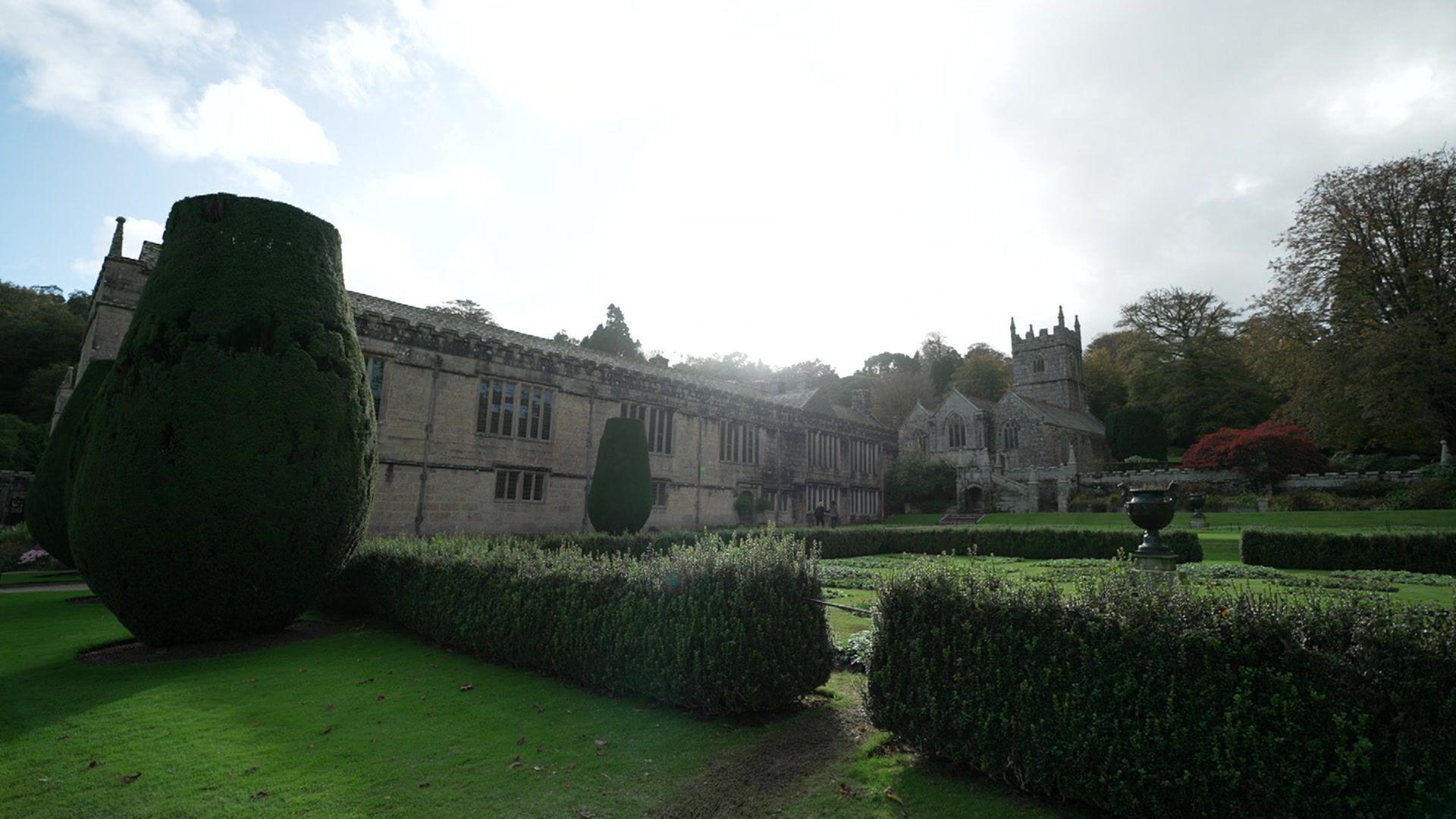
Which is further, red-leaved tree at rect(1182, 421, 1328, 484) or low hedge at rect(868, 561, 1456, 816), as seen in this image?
red-leaved tree at rect(1182, 421, 1328, 484)

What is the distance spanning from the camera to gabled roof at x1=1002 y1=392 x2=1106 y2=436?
185 ft

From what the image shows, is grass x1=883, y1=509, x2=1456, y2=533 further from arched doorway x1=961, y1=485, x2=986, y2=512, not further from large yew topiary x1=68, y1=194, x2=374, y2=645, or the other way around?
large yew topiary x1=68, y1=194, x2=374, y2=645

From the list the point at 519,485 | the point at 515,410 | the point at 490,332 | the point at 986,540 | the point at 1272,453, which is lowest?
the point at 986,540

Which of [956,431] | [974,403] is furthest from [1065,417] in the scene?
[956,431]

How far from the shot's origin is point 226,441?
9641 millimetres

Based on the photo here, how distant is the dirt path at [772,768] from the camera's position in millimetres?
5066

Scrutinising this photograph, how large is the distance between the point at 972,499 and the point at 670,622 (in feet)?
149

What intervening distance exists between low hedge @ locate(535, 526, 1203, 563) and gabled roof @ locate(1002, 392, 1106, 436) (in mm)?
33854

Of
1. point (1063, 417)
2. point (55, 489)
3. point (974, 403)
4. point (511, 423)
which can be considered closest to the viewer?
point (55, 489)

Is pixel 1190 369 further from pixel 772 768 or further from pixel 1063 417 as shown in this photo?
pixel 772 768

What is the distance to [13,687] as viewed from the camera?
777 cm

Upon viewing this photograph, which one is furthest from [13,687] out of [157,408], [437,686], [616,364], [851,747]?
[616,364]

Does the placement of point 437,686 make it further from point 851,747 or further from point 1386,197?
point 1386,197

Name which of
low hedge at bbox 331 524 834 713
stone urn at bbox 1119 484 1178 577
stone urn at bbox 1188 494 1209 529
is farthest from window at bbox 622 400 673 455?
stone urn at bbox 1188 494 1209 529
